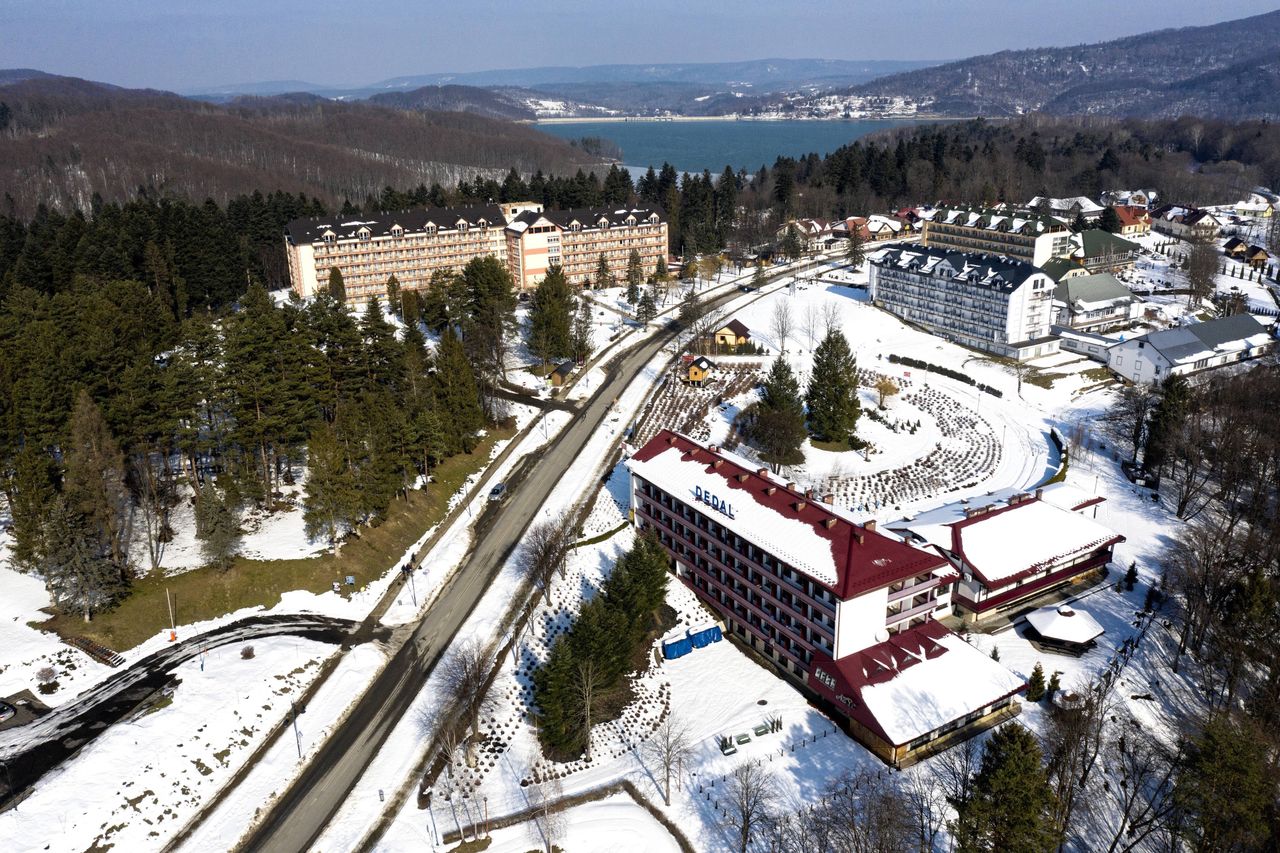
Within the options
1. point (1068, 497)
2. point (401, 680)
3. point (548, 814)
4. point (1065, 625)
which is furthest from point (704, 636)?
point (1068, 497)

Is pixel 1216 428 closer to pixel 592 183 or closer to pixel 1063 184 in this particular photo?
pixel 592 183

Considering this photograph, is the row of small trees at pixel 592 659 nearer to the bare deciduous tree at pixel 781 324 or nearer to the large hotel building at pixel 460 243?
the bare deciduous tree at pixel 781 324

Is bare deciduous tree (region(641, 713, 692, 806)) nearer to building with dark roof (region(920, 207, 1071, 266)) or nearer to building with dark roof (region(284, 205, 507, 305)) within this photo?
building with dark roof (region(284, 205, 507, 305))

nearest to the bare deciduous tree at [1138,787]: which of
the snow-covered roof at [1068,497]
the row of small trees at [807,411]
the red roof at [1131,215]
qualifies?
the snow-covered roof at [1068,497]

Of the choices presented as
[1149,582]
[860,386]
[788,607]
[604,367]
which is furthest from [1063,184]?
[788,607]

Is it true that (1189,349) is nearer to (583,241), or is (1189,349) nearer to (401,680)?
(583,241)

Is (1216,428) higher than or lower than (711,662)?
higher
